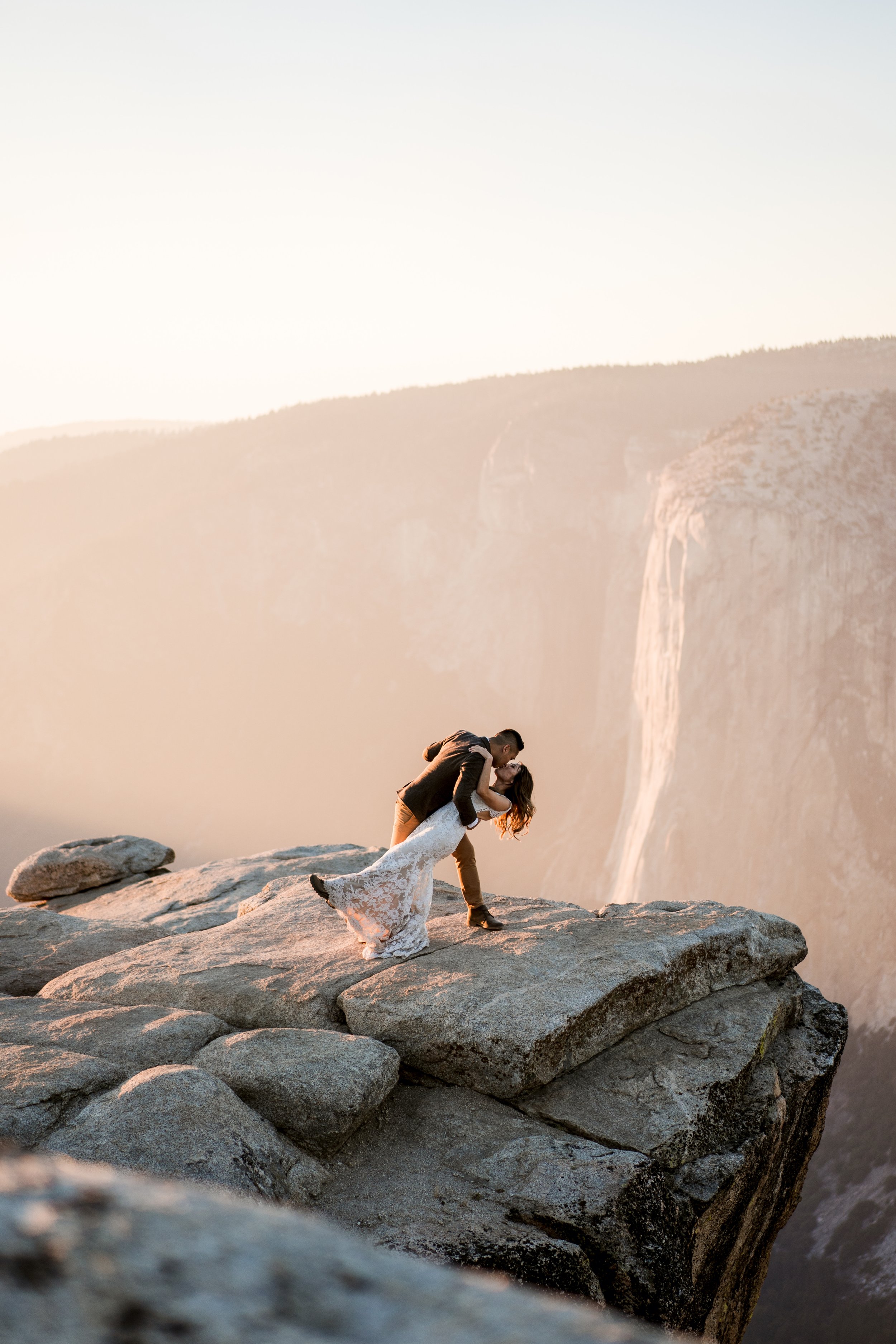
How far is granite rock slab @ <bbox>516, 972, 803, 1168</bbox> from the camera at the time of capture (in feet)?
17.0

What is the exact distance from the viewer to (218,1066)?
519 cm

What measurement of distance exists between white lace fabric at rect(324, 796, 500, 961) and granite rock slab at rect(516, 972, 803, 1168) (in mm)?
1564

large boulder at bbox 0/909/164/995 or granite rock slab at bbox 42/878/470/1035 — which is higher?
granite rock slab at bbox 42/878/470/1035

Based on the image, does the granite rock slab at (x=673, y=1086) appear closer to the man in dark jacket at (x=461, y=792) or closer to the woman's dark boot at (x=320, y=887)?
the man in dark jacket at (x=461, y=792)

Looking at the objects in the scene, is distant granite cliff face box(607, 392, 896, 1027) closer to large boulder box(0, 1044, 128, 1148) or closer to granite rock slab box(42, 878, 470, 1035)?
granite rock slab box(42, 878, 470, 1035)

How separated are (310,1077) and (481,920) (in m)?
2.41

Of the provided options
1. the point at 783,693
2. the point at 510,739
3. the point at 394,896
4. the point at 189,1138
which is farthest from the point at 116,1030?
the point at 783,693

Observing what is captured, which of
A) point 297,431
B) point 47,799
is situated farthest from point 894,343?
point 47,799

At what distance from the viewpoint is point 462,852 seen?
6.95m

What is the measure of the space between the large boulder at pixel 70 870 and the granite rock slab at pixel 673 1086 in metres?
8.56

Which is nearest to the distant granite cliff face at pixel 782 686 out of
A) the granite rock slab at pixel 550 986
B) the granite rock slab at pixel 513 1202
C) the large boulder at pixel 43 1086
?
the granite rock slab at pixel 550 986

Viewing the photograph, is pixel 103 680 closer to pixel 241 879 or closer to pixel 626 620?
pixel 626 620

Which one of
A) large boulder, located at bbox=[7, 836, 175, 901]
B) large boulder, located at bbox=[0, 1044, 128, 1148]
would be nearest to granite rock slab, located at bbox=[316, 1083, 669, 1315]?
large boulder, located at bbox=[0, 1044, 128, 1148]

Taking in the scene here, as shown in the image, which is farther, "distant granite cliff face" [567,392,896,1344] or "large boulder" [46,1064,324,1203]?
"distant granite cliff face" [567,392,896,1344]
